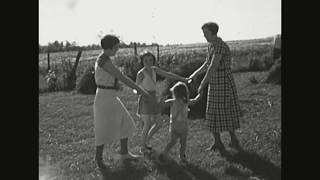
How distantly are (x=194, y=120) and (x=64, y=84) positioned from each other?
9.49 meters

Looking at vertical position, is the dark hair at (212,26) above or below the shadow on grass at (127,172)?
above

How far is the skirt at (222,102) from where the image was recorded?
6020 millimetres

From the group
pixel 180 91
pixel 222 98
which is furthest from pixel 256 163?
pixel 180 91

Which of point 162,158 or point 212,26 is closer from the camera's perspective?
point 162,158

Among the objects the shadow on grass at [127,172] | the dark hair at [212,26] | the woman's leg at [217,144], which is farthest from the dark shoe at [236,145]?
the dark hair at [212,26]

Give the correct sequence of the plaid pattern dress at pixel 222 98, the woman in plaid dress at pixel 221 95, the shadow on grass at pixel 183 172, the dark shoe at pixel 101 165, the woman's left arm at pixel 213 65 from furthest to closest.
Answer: the plaid pattern dress at pixel 222 98, the woman in plaid dress at pixel 221 95, the woman's left arm at pixel 213 65, the dark shoe at pixel 101 165, the shadow on grass at pixel 183 172

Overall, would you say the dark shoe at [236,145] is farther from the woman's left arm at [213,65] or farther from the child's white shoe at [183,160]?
the woman's left arm at [213,65]

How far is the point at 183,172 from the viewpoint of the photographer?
204 inches

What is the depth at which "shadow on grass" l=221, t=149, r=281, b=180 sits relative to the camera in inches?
198

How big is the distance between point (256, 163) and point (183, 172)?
3.45ft

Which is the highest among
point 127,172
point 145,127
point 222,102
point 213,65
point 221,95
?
point 213,65

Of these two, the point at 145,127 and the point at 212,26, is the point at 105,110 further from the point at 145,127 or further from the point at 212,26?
the point at 212,26
